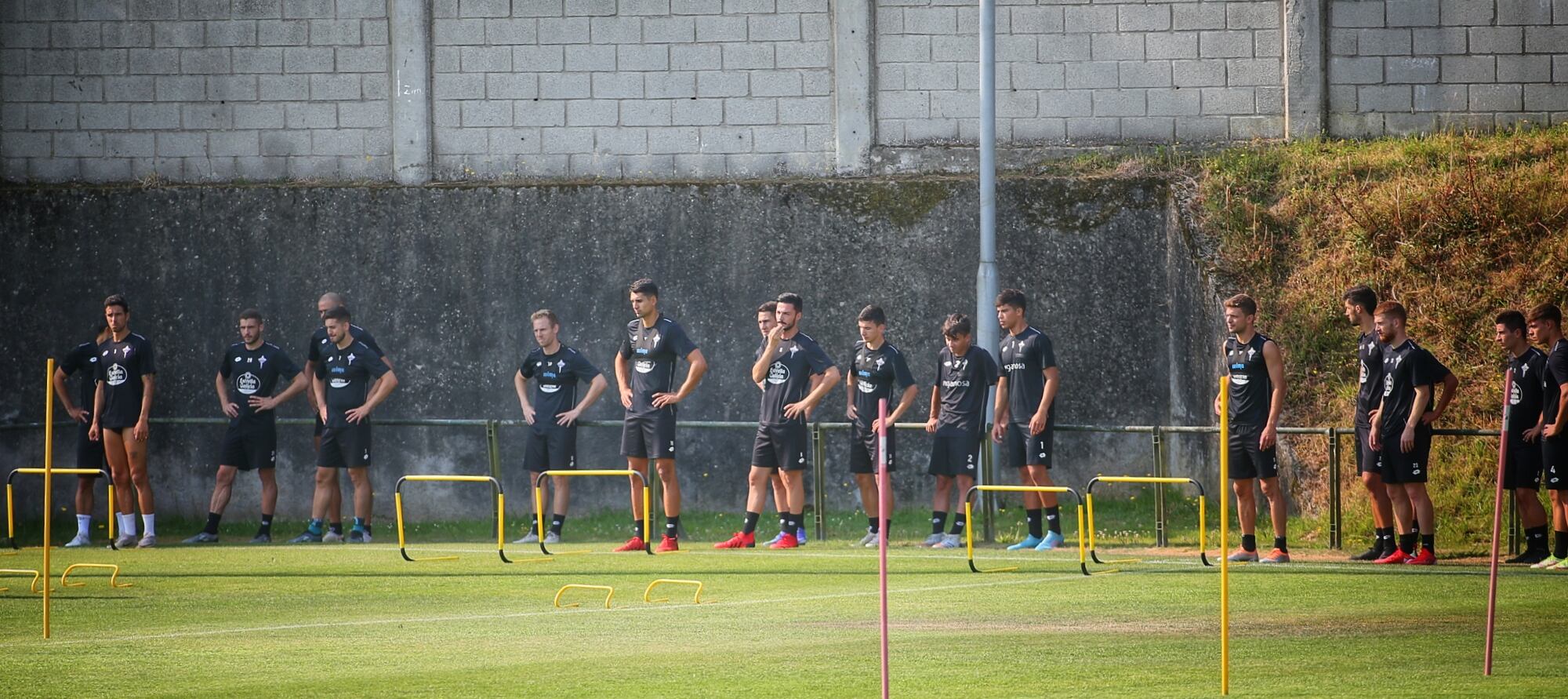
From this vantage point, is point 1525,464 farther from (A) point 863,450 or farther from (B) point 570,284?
(B) point 570,284

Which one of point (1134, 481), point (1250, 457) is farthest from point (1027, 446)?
point (1250, 457)

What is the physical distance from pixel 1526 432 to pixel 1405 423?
0.84m

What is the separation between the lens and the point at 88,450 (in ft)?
52.7

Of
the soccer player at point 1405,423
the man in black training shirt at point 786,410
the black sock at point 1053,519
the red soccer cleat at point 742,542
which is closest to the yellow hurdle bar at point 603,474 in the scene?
the red soccer cleat at point 742,542

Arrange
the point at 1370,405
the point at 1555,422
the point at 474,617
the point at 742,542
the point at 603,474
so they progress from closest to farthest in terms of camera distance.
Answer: the point at 474,617, the point at 1555,422, the point at 1370,405, the point at 603,474, the point at 742,542

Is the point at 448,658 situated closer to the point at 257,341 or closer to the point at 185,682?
the point at 185,682

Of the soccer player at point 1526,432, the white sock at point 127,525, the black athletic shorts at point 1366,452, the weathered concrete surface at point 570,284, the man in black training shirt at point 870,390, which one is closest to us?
the soccer player at point 1526,432

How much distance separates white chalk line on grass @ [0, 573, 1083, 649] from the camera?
941 cm

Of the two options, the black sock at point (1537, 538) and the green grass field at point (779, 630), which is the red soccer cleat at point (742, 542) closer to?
the green grass field at point (779, 630)

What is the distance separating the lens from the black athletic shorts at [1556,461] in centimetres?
1221

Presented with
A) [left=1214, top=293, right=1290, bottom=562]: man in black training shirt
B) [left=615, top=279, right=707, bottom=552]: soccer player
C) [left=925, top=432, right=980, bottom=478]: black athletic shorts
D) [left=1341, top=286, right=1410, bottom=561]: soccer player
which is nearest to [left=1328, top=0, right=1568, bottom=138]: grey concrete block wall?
[left=1341, top=286, right=1410, bottom=561]: soccer player

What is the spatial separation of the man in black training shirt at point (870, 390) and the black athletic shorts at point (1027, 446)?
932mm

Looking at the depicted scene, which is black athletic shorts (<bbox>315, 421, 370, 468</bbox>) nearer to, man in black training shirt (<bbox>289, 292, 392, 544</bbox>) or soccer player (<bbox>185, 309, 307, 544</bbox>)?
man in black training shirt (<bbox>289, 292, 392, 544</bbox>)

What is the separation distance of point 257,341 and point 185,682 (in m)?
8.80
